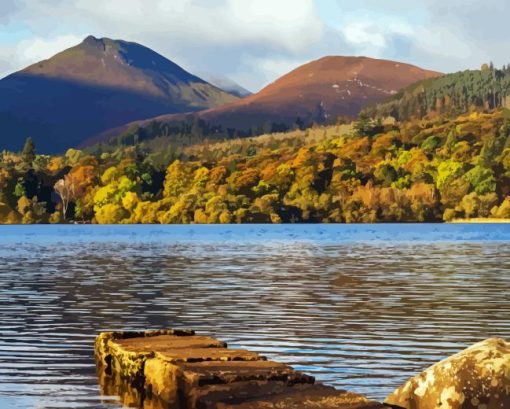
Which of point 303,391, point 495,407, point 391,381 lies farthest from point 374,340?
point 495,407

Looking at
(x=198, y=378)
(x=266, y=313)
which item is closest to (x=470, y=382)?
(x=198, y=378)

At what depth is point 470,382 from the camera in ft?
62.2

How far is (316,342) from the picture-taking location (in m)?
35.7

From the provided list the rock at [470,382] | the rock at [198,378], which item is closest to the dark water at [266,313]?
the rock at [198,378]

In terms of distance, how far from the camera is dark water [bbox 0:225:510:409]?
29438 millimetres

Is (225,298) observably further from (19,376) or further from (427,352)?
(19,376)

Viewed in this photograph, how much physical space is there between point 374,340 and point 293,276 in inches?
1439

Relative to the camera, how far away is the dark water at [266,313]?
29.4 m

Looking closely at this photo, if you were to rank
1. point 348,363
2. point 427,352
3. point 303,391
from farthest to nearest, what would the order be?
point 427,352, point 348,363, point 303,391

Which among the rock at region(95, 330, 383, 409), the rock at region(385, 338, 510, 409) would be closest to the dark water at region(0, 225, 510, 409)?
the rock at region(95, 330, 383, 409)

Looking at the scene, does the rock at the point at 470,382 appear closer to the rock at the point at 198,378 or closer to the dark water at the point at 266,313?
the rock at the point at 198,378

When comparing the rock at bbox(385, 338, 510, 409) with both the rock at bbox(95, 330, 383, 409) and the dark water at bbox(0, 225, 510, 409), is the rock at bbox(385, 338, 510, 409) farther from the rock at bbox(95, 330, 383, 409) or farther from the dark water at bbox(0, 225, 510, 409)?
the dark water at bbox(0, 225, 510, 409)

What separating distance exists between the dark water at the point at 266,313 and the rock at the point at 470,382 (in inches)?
245

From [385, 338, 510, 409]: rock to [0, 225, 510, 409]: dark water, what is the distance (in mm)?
6234
